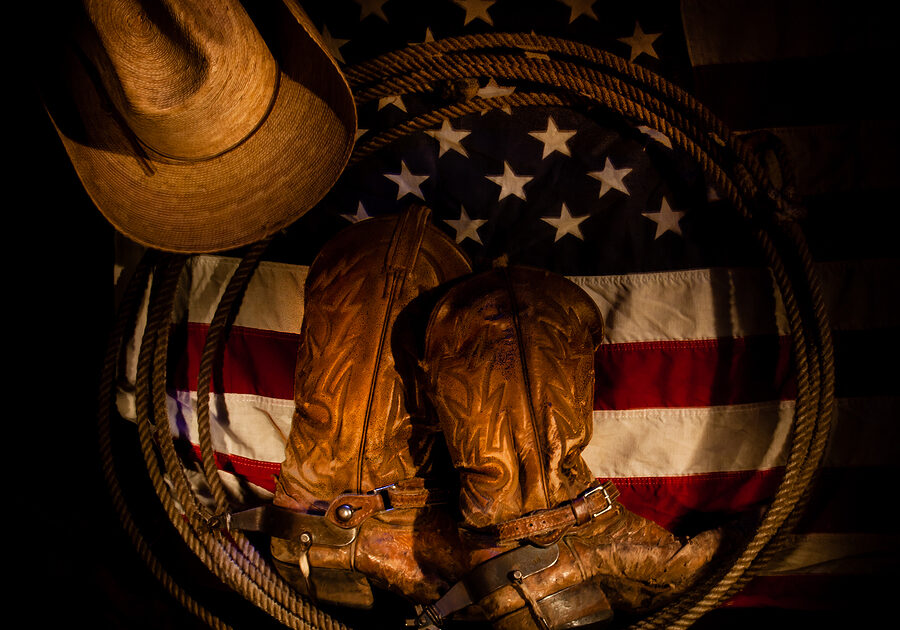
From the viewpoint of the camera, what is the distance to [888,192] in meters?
1.32

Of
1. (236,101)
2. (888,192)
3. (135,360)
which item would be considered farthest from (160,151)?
(888,192)

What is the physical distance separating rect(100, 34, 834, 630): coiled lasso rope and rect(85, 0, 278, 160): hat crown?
0.36 meters

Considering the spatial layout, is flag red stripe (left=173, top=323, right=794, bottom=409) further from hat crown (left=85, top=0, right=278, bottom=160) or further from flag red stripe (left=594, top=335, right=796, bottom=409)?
hat crown (left=85, top=0, right=278, bottom=160)

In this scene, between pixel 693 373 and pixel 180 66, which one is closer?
pixel 180 66

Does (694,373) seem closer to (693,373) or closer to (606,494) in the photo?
(693,373)

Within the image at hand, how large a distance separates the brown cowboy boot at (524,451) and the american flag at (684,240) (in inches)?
13.6

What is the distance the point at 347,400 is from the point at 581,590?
1.95 feet

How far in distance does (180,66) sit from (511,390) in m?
0.81

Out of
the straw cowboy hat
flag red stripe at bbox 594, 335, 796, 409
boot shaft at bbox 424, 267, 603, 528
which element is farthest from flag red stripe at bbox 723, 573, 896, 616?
the straw cowboy hat

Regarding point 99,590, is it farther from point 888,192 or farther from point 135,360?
point 888,192

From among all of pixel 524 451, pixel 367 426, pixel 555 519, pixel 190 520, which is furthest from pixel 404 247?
pixel 190 520

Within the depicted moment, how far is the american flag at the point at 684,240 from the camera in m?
1.33

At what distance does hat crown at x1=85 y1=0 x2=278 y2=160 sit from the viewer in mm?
865

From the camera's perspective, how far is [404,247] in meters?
1.18
